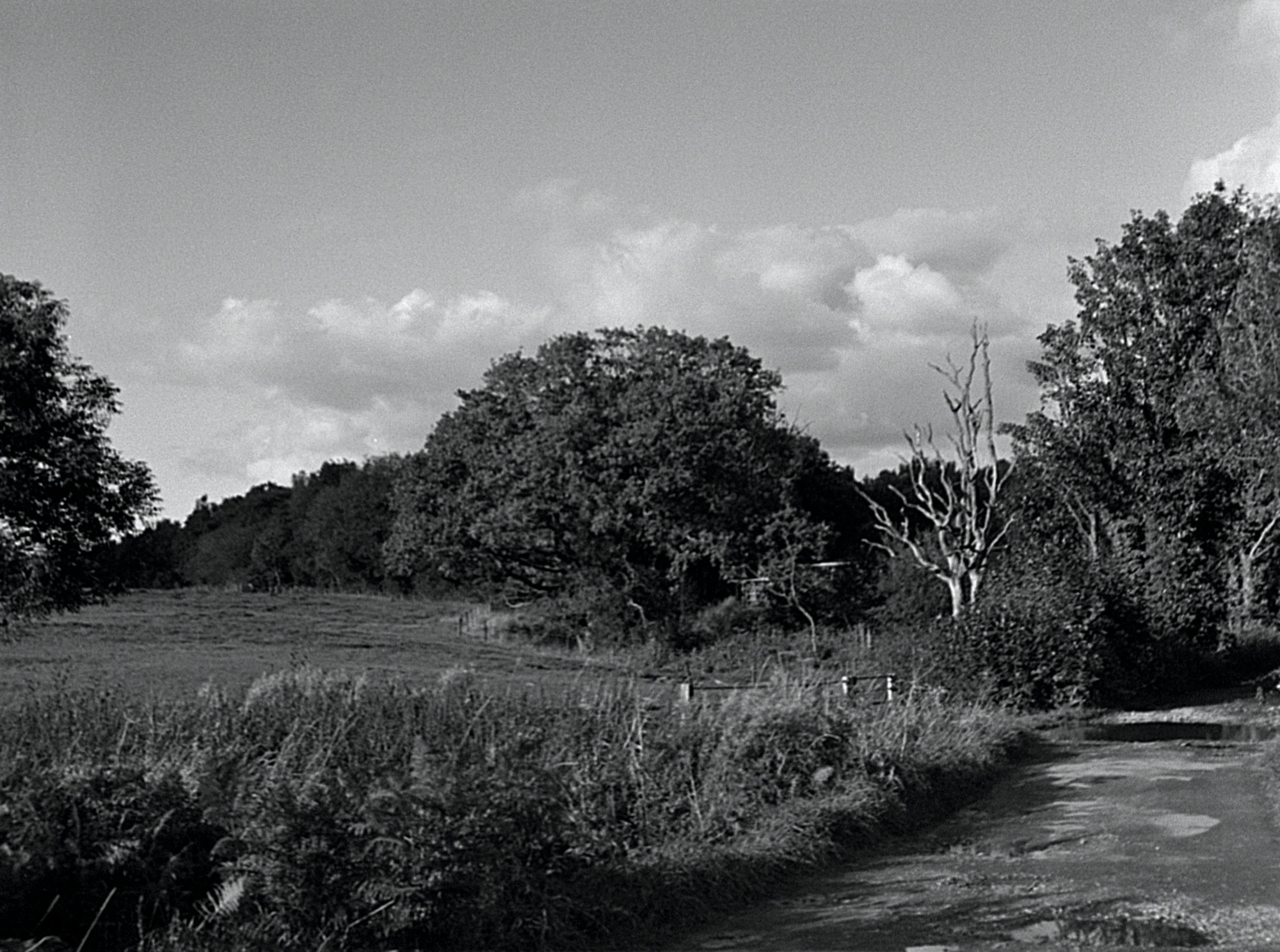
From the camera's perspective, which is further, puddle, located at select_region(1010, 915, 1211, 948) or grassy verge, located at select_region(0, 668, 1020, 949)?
puddle, located at select_region(1010, 915, 1211, 948)

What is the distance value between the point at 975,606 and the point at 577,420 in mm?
24594

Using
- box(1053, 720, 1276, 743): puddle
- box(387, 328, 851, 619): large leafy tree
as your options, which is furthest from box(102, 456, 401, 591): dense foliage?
box(1053, 720, 1276, 743): puddle

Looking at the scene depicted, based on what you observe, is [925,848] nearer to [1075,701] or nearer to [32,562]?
[1075,701]

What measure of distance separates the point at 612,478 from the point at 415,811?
41.2 metres

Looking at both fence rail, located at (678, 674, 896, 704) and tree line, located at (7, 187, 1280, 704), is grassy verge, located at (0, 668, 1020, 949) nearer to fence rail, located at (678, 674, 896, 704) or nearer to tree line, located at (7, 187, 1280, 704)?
fence rail, located at (678, 674, 896, 704)

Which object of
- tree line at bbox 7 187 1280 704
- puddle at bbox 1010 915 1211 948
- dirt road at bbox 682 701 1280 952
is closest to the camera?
puddle at bbox 1010 915 1211 948

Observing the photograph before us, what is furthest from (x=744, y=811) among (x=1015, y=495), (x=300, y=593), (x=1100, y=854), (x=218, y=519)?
(x=218, y=519)

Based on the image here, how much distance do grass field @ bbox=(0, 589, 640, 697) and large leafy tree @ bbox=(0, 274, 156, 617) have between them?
6.28 feet

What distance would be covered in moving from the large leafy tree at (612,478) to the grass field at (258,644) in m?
3.45

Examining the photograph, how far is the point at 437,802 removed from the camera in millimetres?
8141

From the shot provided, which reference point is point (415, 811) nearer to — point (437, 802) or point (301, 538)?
point (437, 802)

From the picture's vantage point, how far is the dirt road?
9031 millimetres

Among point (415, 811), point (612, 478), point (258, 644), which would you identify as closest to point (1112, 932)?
point (415, 811)

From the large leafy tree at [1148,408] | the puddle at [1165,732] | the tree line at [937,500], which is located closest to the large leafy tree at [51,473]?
the tree line at [937,500]
